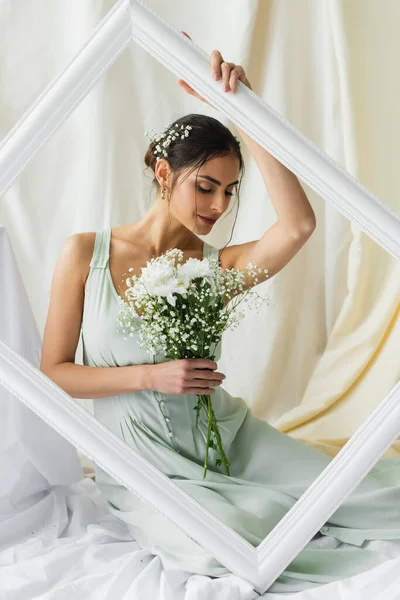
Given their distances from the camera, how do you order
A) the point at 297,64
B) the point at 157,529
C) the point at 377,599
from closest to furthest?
1. the point at 377,599
2. the point at 157,529
3. the point at 297,64

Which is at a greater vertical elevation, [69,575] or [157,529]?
[157,529]

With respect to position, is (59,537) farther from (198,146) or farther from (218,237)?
(198,146)

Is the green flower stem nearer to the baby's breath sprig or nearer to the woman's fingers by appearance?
the baby's breath sprig

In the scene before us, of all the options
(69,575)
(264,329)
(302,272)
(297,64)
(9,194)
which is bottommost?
(69,575)

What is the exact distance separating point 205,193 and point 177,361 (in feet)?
1.16

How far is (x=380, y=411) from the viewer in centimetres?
139

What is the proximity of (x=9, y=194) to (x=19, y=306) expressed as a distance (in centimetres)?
56

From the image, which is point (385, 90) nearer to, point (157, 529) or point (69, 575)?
point (157, 529)

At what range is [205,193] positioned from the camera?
Answer: 1541 millimetres

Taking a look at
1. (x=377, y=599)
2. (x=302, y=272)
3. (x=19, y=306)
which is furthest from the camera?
(x=302, y=272)

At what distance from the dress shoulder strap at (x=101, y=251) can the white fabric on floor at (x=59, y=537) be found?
188 mm

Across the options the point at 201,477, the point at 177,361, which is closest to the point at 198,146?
the point at 177,361

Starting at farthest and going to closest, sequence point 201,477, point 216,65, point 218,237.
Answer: point 218,237
point 201,477
point 216,65

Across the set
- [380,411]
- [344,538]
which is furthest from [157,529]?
[380,411]
